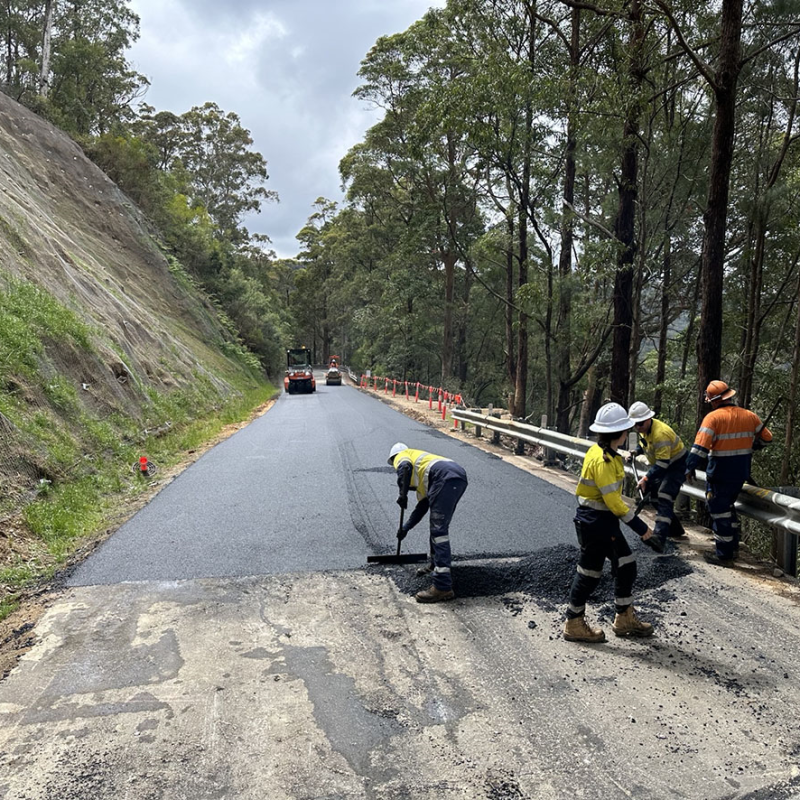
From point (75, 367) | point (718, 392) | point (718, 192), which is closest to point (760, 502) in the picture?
point (718, 392)

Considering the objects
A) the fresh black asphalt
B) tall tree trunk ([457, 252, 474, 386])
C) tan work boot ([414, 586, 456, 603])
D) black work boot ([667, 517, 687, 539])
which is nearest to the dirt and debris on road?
the fresh black asphalt

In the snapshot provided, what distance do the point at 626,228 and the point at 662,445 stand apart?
666 cm

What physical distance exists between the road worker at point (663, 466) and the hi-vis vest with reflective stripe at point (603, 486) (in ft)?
6.99

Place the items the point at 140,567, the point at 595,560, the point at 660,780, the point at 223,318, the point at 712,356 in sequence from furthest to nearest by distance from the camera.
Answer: the point at 223,318 → the point at 712,356 → the point at 140,567 → the point at 595,560 → the point at 660,780

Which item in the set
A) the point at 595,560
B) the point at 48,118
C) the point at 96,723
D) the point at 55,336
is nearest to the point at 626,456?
the point at 595,560

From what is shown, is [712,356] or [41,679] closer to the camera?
[41,679]

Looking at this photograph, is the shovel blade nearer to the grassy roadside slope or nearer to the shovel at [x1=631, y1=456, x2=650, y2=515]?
the shovel at [x1=631, y1=456, x2=650, y2=515]

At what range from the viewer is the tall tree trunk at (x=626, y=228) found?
32.4 ft

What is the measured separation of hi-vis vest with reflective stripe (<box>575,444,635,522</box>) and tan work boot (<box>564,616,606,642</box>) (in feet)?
2.55

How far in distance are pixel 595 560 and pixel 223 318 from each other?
31.2 m

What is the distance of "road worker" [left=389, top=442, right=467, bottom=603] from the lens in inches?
185

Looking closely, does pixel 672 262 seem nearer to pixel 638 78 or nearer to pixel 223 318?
pixel 638 78

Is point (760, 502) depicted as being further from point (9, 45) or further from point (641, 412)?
point (9, 45)

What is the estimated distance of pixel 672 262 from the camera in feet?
60.2
